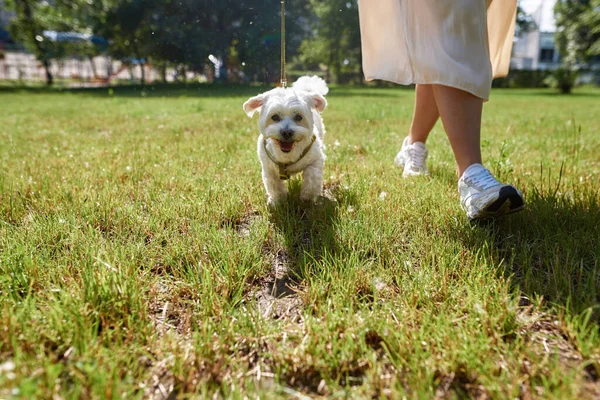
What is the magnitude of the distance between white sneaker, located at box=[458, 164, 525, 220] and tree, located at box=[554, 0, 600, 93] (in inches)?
1201

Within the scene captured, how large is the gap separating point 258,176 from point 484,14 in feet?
6.87

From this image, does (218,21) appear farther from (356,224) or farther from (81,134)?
(356,224)

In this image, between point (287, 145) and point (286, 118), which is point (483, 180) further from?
point (286, 118)

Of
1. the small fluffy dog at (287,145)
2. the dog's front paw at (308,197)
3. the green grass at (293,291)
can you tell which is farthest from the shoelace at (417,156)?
the dog's front paw at (308,197)

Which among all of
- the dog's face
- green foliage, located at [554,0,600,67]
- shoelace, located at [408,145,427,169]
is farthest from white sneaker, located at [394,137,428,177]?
green foliage, located at [554,0,600,67]

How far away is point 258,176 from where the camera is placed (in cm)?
362

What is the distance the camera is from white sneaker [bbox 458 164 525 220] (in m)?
2.17

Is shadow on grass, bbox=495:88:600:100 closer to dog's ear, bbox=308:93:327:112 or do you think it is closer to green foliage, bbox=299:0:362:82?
green foliage, bbox=299:0:362:82

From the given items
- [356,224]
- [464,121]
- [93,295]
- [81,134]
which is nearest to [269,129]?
[356,224]

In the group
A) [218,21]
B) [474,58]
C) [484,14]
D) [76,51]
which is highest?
[76,51]

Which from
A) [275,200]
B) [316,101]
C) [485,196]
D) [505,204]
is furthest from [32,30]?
[505,204]

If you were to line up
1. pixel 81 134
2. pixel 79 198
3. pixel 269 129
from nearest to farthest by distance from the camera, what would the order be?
pixel 79 198, pixel 269 129, pixel 81 134

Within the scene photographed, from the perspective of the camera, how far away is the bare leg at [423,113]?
345 cm

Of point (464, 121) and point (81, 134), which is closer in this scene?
point (464, 121)
